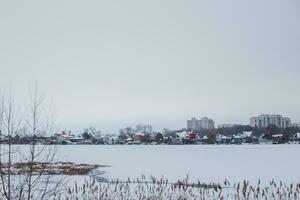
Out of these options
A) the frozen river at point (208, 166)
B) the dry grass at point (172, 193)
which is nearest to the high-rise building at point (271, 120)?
the frozen river at point (208, 166)

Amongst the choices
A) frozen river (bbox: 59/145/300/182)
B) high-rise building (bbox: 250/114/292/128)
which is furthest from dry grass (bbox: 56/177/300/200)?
high-rise building (bbox: 250/114/292/128)

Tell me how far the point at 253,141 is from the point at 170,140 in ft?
78.8

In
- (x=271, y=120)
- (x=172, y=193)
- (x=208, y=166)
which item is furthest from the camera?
A: (x=271, y=120)

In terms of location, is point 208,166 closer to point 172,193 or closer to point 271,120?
point 172,193

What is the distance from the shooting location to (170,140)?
117000 mm

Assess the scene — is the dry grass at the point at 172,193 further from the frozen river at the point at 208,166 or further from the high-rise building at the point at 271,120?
the high-rise building at the point at 271,120

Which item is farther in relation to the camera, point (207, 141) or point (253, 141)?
point (207, 141)

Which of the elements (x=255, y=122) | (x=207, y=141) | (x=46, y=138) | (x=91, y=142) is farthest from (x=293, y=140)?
(x=46, y=138)

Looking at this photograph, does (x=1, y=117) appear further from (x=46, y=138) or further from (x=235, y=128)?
(x=235, y=128)

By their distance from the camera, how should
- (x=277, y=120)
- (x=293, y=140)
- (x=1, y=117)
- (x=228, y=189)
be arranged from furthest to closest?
(x=277, y=120) → (x=293, y=140) → (x=228, y=189) → (x=1, y=117)

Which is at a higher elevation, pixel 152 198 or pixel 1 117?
pixel 1 117

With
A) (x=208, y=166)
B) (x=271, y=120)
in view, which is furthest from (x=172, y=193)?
(x=271, y=120)

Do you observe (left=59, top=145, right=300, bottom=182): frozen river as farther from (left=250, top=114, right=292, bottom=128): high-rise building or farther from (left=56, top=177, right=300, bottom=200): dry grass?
(left=250, top=114, right=292, bottom=128): high-rise building

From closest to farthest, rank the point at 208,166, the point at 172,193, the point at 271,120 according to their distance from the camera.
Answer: the point at 172,193, the point at 208,166, the point at 271,120
